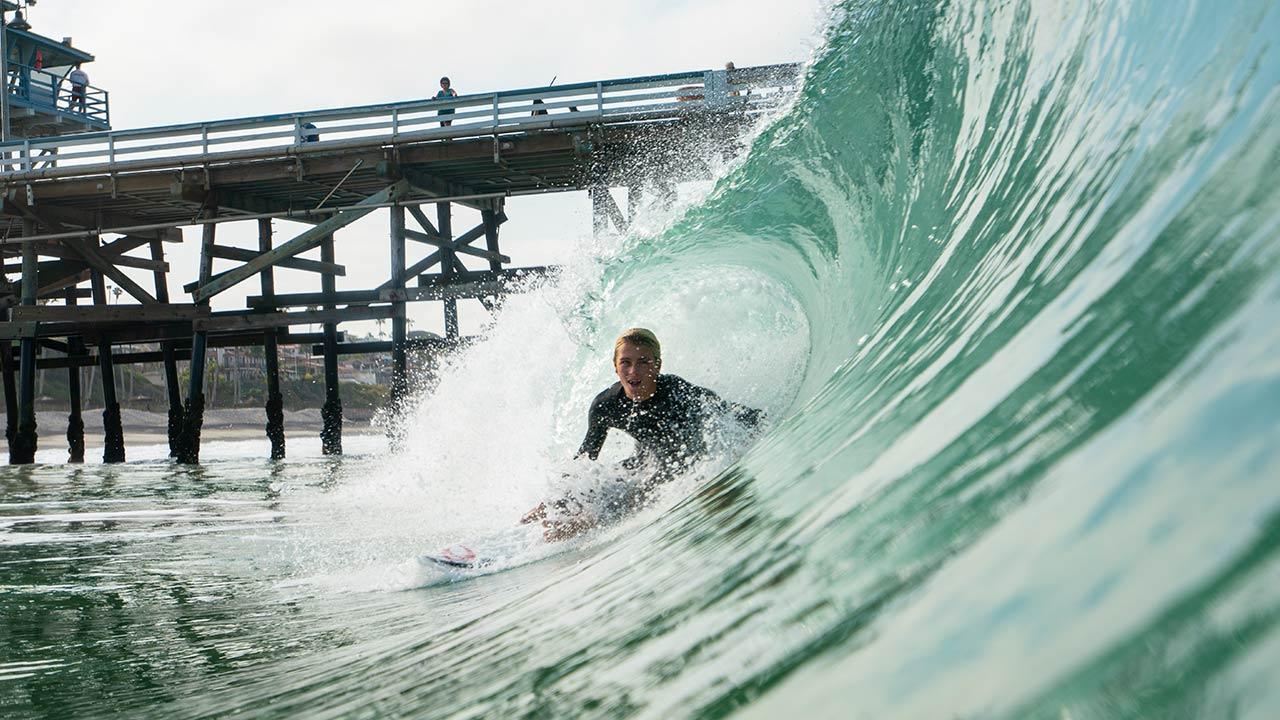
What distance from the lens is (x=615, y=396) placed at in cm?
435

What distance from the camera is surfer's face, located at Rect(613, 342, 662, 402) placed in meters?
4.14

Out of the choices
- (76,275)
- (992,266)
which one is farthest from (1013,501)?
(76,275)

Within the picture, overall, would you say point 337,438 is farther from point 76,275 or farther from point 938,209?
point 938,209

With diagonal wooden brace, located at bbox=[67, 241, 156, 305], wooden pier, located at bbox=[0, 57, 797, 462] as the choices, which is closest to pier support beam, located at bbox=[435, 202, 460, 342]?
wooden pier, located at bbox=[0, 57, 797, 462]

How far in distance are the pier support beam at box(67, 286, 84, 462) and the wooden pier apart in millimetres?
937

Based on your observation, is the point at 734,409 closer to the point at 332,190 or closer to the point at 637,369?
the point at 637,369

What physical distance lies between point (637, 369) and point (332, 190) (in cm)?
996

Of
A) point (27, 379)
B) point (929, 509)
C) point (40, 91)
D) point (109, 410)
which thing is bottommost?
point (929, 509)

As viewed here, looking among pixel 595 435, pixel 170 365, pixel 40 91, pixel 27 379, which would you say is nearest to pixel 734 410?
pixel 595 435

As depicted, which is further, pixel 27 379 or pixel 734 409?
pixel 27 379

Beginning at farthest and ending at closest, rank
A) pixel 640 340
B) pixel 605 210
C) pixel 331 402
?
pixel 331 402, pixel 605 210, pixel 640 340

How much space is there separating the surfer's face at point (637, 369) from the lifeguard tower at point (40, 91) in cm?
2231

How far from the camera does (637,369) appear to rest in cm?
416

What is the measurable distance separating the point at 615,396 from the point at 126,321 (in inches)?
459
